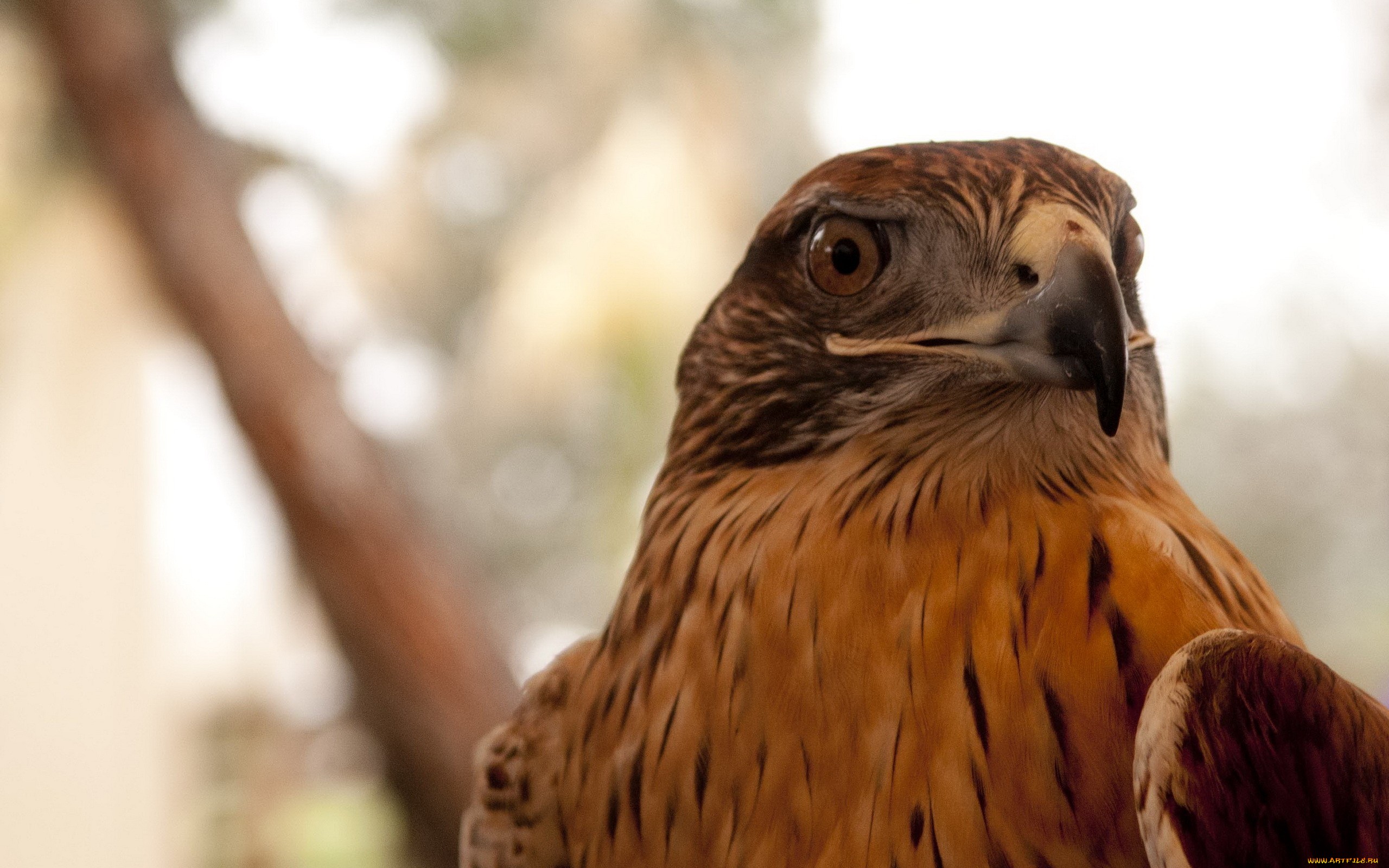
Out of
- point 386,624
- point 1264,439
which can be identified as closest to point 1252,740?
point 1264,439

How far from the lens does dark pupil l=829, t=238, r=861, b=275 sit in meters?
0.80

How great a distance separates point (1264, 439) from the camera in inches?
82.4

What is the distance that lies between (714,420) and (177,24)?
2.70 meters

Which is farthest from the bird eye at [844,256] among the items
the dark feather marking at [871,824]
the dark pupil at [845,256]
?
the dark feather marking at [871,824]

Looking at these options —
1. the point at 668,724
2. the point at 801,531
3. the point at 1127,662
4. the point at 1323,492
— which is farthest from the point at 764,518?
the point at 1323,492

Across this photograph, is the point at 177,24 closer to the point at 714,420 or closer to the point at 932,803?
the point at 714,420

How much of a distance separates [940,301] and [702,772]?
337 millimetres

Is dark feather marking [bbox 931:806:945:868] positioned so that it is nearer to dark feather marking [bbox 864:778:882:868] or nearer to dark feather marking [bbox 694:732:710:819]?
dark feather marking [bbox 864:778:882:868]

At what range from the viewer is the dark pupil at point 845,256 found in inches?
31.5

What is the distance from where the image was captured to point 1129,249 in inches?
31.4

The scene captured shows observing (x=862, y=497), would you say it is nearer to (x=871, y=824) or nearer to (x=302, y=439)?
(x=871, y=824)

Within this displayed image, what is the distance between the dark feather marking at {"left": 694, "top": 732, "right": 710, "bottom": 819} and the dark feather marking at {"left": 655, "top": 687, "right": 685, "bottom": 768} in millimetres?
27

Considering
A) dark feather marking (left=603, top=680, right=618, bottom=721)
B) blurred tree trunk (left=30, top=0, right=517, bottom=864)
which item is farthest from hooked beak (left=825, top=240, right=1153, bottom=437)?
blurred tree trunk (left=30, top=0, right=517, bottom=864)

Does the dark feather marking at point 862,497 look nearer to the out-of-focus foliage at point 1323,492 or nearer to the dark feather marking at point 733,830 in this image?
the dark feather marking at point 733,830
